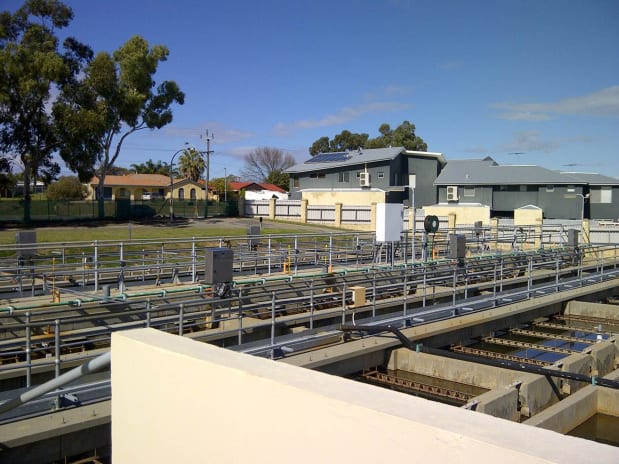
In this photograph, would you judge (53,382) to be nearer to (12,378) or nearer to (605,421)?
(12,378)

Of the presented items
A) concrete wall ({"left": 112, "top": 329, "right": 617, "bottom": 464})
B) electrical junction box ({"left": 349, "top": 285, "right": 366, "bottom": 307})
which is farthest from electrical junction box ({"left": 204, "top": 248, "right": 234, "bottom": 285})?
concrete wall ({"left": 112, "top": 329, "right": 617, "bottom": 464})

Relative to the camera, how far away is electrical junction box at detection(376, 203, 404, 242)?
55.6 ft

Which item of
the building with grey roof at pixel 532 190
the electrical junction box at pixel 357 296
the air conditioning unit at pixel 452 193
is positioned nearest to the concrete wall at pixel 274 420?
the electrical junction box at pixel 357 296

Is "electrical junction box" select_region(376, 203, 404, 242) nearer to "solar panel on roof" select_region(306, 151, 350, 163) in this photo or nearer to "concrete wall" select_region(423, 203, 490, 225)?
"concrete wall" select_region(423, 203, 490, 225)

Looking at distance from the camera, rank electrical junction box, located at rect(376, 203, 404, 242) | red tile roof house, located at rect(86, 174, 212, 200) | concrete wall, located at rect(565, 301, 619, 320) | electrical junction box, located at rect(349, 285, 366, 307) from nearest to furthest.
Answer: electrical junction box, located at rect(349, 285, 366, 307) → electrical junction box, located at rect(376, 203, 404, 242) → concrete wall, located at rect(565, 301, 619, 320) → red tile roof house, located at rect(86, 174, 212, 200)

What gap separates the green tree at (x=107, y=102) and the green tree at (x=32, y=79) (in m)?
1.41

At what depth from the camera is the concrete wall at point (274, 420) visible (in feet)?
8.46

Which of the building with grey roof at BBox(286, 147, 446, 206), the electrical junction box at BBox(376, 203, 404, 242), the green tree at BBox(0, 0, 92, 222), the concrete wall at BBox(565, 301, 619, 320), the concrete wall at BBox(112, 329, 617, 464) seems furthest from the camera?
the building with grey roof at BBox(286, 147, 446, 206)

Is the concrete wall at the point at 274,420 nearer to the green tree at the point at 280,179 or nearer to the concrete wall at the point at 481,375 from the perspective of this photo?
the concrete wall at the point at 481,375

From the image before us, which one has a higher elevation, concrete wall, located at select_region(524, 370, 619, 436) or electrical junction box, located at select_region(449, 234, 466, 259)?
electrical junction box, located at select_region(449, 234, 466, 259)

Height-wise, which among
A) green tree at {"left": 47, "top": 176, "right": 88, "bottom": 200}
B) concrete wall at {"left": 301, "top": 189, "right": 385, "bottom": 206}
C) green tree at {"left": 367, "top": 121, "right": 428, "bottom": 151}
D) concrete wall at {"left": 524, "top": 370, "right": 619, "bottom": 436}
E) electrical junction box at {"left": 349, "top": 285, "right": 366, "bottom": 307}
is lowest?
concrete wall at {"left": 524, "top": 370, "right": 619, "bottom": 436}

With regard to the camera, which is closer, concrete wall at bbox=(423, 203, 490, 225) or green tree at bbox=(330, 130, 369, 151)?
concrete wall at bbox=(423, 203, 490, 225)

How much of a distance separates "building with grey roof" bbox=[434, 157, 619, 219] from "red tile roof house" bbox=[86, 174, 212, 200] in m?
35.2

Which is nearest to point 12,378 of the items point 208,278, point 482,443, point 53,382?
point 208,278
